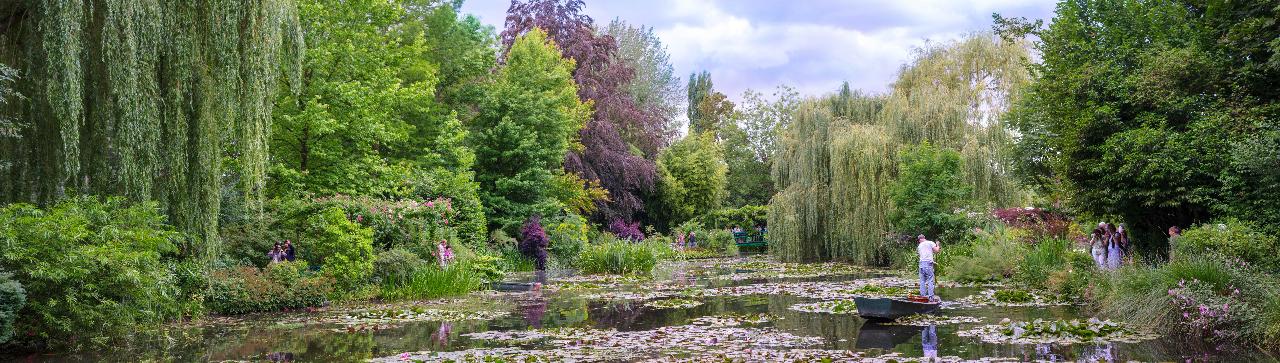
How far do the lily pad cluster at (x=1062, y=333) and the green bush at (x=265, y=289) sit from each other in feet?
38.0

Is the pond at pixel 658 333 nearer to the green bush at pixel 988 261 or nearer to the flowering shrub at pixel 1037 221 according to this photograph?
the green bush at pixel 988 261

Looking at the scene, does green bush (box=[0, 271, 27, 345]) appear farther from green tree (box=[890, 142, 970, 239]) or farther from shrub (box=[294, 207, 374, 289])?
green tree (box=[890, 142, 970, 239])

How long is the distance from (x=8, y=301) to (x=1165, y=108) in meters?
18.1

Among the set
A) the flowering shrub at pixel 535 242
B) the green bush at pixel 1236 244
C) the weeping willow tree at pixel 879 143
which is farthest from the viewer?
the flowering shrub at pixel 535 242

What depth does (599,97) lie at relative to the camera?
41656 millimetres

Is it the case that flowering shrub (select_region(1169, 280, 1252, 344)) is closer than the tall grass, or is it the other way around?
flowering shrub (select_region(1169, 280, 1252, 344))

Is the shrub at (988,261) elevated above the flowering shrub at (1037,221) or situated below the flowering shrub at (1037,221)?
below

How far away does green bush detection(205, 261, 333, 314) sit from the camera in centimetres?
1608

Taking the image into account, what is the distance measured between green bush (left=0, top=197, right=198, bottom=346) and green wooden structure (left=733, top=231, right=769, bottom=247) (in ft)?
134

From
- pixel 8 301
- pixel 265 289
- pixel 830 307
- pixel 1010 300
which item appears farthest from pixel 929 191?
pixel 8 301

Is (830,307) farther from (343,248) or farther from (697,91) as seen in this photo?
(697,91)

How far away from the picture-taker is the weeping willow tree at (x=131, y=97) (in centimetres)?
1121

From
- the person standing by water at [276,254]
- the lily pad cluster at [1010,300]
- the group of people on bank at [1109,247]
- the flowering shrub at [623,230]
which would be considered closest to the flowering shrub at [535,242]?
the flowering shrub at [623,230]

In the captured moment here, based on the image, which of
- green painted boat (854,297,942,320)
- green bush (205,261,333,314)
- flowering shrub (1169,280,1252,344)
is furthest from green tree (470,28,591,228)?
flowering shrub (1169,280,1252,344)
